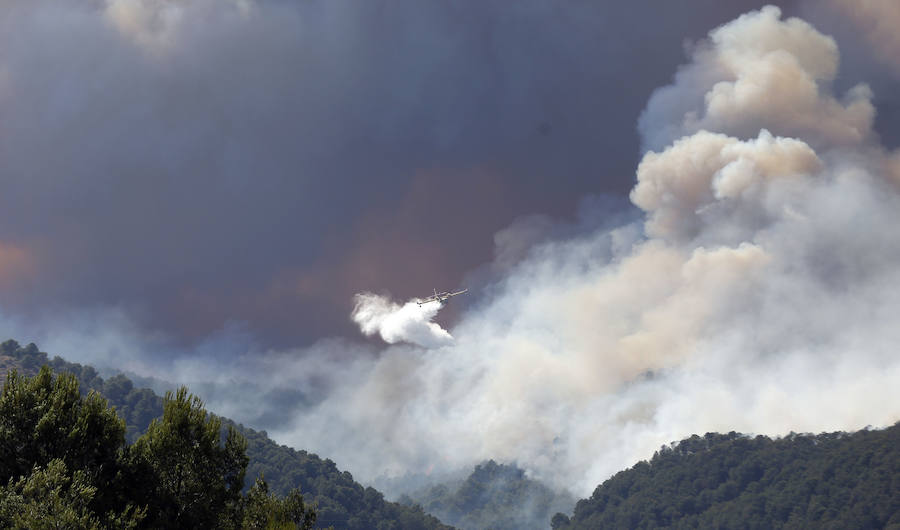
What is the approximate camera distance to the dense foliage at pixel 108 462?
167ft

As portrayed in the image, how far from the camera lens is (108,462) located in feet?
191

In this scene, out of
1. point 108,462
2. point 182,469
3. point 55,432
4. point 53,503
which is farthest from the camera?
point 182,469

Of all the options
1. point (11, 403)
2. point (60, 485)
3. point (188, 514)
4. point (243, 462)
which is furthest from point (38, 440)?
point (243, 462)

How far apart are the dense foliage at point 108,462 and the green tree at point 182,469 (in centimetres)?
7

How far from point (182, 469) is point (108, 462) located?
17.6 ft

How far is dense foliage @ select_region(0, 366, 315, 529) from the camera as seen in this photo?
2003 inches

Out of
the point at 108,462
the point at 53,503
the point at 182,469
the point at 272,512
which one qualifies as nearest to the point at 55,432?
the point at 108,462

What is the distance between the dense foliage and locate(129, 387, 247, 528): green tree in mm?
75

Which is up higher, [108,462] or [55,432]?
[55,432]

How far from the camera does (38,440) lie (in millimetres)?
54938

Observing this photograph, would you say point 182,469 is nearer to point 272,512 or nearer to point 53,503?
point 272,512

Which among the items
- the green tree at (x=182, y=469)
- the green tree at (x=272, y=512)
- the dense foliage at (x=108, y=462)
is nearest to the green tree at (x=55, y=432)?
the dense foliage at (x=108, y=462)

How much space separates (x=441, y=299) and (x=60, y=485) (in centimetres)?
13870

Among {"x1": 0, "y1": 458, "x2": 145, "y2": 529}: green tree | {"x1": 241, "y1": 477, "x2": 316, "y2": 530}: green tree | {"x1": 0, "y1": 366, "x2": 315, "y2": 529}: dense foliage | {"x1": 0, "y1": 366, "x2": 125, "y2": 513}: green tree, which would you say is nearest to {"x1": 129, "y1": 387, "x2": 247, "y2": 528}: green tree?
{"x1": 0, "y1": 366, "x2": 315, "y2": 529}: dense foliage
